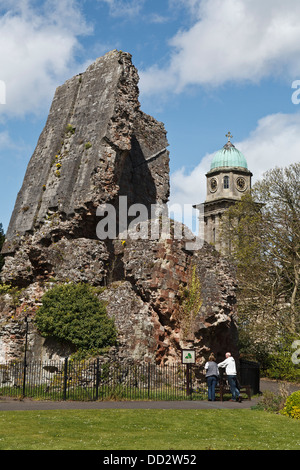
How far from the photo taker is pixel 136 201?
102 ft

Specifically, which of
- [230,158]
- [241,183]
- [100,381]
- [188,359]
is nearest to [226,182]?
[241,183]

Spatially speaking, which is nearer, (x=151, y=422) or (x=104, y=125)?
(x=151, y=422)

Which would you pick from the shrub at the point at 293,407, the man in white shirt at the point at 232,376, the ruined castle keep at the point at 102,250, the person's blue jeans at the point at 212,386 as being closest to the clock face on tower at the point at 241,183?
the ruined castle keep at the point at 102,250

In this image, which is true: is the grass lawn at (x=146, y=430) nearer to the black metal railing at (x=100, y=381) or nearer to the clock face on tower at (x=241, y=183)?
the black metal railing at (x=100, y=381)

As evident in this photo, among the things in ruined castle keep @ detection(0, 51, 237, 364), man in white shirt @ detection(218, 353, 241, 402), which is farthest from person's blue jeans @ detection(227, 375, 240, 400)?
ruined castle keep @ detection(0, 51, 237, 364)

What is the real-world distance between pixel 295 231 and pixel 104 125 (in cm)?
1414

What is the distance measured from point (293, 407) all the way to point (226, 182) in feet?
264

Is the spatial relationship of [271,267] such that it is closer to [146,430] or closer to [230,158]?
[146,430]

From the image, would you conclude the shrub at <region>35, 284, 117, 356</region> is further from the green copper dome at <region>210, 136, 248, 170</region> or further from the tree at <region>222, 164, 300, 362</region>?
the green copper dome at <region>210, 136, 248, 170</region>

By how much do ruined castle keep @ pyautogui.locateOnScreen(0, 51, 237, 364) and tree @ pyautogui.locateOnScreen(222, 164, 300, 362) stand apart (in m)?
8.03

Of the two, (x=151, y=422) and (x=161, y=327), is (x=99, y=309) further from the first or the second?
(x=151, y=422)

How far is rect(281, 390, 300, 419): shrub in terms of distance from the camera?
1595cm

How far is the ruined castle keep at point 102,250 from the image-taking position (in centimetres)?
2209
